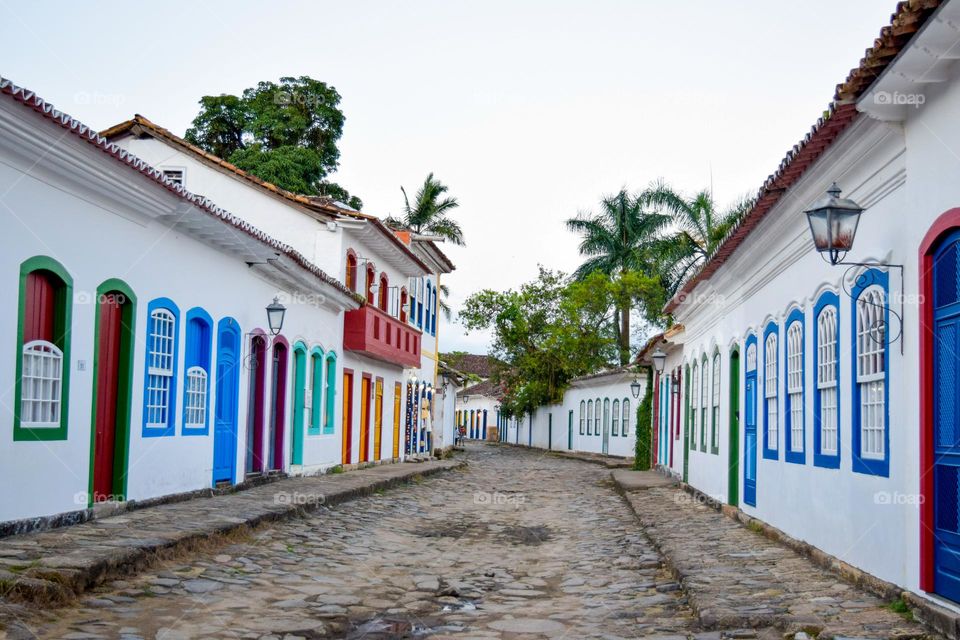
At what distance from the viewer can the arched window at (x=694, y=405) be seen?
17989 millimetres

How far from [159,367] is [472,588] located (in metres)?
5.54

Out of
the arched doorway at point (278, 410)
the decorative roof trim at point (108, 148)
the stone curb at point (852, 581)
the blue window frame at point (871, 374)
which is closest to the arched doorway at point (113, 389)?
the decorative roof trim at point (108, 148)

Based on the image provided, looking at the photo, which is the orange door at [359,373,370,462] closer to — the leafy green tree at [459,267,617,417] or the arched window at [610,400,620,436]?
the arched window at [610,400,620,436]

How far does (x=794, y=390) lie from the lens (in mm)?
10211

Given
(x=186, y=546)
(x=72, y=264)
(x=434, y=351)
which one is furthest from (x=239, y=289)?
(x=434, y=351)

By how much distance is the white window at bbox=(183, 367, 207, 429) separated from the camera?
12.8 m

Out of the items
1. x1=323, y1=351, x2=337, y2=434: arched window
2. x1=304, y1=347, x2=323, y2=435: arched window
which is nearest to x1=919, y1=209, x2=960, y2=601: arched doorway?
x1=304, y1=347, x2=323, y2=435: arched window

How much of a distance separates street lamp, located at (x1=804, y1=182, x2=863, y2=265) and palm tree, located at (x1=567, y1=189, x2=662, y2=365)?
1278 inches

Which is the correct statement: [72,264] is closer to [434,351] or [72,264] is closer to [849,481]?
[849,481]

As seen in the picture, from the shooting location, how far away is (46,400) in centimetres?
920

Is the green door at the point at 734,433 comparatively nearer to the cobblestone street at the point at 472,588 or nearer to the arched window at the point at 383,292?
the cobblestone street at the point at 472,588

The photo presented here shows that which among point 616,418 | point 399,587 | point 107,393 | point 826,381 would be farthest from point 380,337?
point 826,381

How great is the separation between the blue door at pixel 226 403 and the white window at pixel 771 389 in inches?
293

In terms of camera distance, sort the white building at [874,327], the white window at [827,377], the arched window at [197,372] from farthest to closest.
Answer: the arched window at [197,372], the white window at [827,377], the white building at [874,327]
